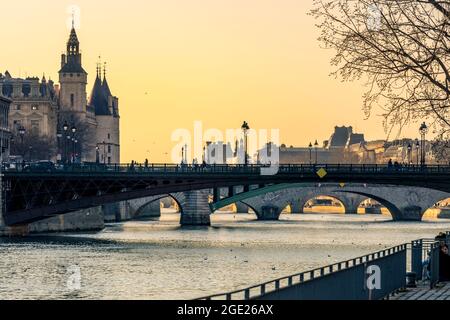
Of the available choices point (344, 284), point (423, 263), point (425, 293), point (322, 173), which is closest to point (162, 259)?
point (322, 173)

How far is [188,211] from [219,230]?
2146 centimetres

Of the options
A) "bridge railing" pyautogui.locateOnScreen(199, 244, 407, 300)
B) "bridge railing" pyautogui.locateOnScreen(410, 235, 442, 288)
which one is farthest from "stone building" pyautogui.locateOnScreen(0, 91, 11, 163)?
"bridge railing" pyautogui.locateOnScreen(199, 244, 407, 300)

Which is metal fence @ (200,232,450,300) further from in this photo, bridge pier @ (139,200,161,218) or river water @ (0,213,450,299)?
bridge pier @ (139,200,161,218)

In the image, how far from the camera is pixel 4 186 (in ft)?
342

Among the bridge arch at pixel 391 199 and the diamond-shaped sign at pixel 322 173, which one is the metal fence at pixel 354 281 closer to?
the diamond-shaped sign at pixel 322 173

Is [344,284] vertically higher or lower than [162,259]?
higher

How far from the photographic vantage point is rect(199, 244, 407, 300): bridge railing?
972 inches

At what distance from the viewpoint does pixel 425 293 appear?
118ft

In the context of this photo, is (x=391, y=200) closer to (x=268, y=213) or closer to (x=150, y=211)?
(x=268, y=213)

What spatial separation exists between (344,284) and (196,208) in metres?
119

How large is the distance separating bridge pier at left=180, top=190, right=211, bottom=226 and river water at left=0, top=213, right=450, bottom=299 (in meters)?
25.7
